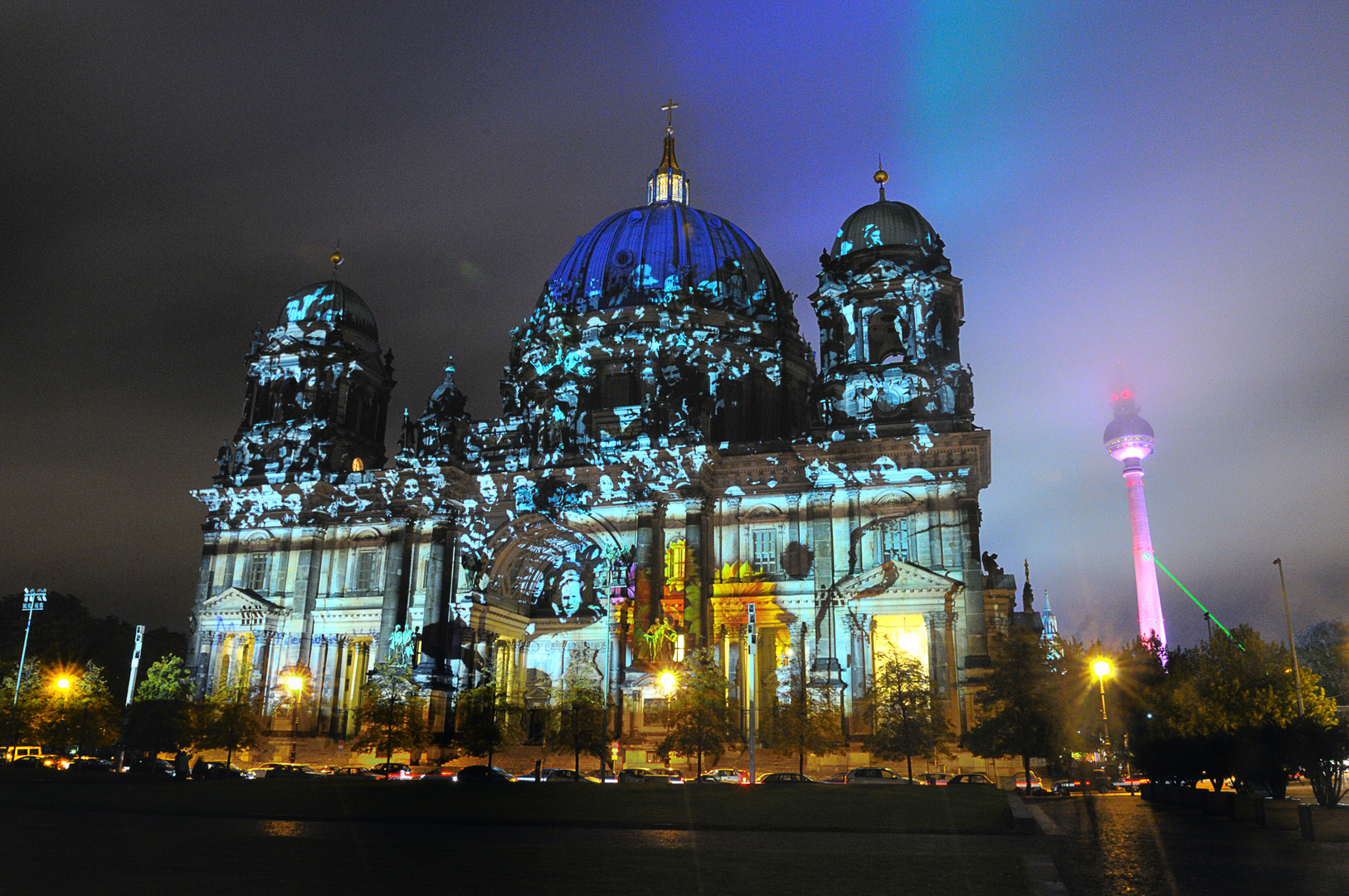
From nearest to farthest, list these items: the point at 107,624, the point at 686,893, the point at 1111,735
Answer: the point at 686,893
the point at 1111,735
the point at 107,624

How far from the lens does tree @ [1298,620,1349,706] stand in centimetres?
8206

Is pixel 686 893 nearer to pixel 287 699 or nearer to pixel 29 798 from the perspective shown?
pixel 29 798

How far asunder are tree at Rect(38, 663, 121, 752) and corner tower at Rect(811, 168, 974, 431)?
47022mm

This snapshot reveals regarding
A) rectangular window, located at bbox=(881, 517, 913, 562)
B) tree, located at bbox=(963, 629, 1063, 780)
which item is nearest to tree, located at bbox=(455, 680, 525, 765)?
rectangular window, located at bbox=(881, 517, 913, 562)

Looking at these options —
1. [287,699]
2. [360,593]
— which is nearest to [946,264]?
[360,593]

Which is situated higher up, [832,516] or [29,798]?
[832,516]

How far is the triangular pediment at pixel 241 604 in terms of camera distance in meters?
66.8

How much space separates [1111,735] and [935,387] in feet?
97.1

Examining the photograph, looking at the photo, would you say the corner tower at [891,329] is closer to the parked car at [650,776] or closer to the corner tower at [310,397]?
the parked car at [650,776]

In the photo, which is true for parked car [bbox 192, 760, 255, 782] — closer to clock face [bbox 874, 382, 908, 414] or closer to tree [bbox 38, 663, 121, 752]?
tree [bbox 38, 663, 121, 752]

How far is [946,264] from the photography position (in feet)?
203

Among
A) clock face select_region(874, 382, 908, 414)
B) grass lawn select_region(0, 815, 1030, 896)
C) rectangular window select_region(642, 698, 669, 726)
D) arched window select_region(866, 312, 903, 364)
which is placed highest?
arched window select_region(866, 312, 903, 364)

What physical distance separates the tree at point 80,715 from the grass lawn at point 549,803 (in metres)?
30.0

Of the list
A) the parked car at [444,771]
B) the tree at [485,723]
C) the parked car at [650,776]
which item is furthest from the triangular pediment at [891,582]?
the parked car at [444,771]
